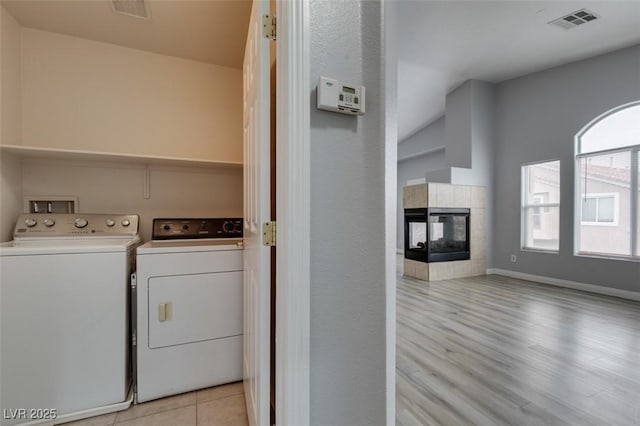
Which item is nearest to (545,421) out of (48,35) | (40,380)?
(40,380)

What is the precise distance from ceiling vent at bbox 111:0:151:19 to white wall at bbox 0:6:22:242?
0.76m

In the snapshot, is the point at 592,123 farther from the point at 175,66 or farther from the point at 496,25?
the point at 175,66

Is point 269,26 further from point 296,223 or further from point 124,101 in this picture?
point 124,101

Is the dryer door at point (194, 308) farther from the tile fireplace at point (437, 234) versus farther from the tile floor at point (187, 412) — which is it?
the tile fireplace at point (437, 234)

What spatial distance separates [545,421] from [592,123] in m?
4.55

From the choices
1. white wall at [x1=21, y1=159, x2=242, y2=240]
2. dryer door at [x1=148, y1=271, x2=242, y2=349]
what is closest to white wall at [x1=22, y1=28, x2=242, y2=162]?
white wall at [x1=21, y1=159, x2=242, y2=240]

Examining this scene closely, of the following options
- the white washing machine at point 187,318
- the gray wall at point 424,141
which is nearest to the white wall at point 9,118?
the white washing machine at point 187,318

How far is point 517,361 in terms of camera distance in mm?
2090

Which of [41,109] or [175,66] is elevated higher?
[175,66]

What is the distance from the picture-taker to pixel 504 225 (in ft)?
17.1

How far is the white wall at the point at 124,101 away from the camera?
2.14 meters

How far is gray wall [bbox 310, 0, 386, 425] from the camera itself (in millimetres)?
980

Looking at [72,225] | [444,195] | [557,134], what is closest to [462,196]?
[444,195]

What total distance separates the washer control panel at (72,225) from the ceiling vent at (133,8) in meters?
1.45
